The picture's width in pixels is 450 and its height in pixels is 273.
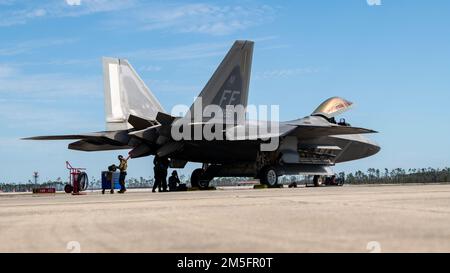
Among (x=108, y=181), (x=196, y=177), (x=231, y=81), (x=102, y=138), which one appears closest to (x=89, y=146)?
(x=102, y=138)

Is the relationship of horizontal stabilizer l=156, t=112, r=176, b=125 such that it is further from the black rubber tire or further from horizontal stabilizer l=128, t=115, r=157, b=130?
the black rubber tire

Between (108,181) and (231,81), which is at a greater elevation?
(231,81)

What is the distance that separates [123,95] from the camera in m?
23.8

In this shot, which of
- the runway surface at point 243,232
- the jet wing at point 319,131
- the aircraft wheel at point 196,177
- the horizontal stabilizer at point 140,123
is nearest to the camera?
the runway surface at point 243,232

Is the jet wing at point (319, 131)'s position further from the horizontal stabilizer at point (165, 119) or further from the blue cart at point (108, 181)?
the blue cart at point (108, 181)

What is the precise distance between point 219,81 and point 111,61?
4.87 metres

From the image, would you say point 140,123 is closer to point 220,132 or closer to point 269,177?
point 220,132

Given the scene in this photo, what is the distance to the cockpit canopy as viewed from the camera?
2795 centimetres

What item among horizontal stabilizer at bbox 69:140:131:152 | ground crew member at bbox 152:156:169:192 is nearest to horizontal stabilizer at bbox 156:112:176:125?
ground crew member at bbox 152:156:169:192

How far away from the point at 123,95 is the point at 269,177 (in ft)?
23.4

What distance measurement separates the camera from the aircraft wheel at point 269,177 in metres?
24.6

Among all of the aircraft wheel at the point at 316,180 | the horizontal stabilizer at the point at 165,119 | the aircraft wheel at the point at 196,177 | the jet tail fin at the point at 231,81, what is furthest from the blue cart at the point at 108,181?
the aircraft wheel at the point at 316,180

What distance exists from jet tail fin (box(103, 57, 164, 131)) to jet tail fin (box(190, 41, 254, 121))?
10.2 feet
